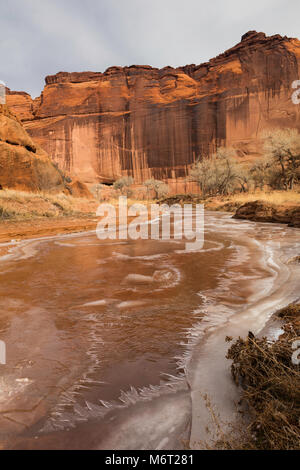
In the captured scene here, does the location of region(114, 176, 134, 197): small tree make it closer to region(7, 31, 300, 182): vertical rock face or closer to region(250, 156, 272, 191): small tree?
region(7, 31, 300, 182): vertical rock face

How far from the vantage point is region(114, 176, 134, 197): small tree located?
5104cm

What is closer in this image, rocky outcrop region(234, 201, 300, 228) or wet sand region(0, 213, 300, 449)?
wet sand region(0, 213, 300, 449)

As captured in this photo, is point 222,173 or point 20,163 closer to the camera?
point 20,163

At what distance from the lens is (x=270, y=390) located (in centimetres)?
133

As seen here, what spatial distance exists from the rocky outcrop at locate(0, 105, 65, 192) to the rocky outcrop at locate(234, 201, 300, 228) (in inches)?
484

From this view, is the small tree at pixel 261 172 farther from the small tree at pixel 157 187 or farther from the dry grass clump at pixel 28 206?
the dry grass clump at pixel 28 206

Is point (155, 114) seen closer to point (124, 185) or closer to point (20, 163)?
point (124, 185)

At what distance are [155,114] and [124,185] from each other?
59.4 ft

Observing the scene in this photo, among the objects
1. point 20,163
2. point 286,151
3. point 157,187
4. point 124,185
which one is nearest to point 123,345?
point 20,163

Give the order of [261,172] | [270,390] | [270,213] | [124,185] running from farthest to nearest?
1. [124,185]
2. [261,172]
3. [270,213]
4. [270,390]

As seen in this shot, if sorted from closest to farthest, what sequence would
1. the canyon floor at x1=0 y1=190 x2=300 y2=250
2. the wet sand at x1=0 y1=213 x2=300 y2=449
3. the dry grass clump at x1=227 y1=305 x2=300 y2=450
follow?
the dry grass clump at x1=227 y1=305 x2=300 y2=450 < the wet sand at x1=0 y1=213 x2=300 y2=449 < the canyon floor at x1=0 y1=190 x2=300 y2=250

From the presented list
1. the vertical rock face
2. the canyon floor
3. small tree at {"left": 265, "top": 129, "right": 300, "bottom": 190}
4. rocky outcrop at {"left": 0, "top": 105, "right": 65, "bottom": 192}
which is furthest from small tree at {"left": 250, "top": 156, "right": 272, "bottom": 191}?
rocky outcrop at {"left": 0, "top": 105, "right": 65, "bottom": 192}

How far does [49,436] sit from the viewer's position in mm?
1280

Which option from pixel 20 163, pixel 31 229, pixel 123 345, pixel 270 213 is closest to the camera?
pixel 123 345
